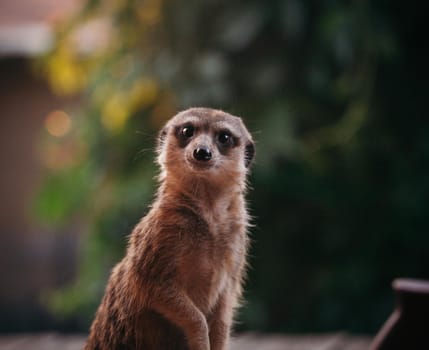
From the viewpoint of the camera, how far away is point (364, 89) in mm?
5898

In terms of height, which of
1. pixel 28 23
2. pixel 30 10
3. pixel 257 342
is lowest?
pixel 257 342

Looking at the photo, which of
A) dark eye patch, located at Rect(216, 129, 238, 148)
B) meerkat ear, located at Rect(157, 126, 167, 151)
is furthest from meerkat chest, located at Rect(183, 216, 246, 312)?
meerkat ear, located at Rect(157, 126, 167, 151)

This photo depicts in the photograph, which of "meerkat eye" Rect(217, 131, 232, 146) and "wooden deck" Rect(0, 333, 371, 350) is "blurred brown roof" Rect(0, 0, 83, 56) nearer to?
"wooden deck" Rect(0, 333, 371, 350)

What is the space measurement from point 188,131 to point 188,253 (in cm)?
53

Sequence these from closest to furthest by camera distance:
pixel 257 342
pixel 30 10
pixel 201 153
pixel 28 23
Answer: pixel 201 153
pixel 257 342
pixel 28 23
pixel 30 10

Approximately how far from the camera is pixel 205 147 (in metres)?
2.84

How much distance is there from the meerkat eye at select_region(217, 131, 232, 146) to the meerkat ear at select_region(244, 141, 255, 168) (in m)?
0.13

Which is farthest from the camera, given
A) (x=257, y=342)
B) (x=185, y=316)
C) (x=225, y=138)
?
(x=257, y=342)

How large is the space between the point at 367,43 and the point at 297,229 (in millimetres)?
1581

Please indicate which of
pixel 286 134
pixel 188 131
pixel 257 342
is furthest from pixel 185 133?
pixel 286 134

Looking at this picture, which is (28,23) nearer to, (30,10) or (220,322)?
(30,10)

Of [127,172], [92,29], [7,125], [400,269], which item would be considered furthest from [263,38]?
[7,125]

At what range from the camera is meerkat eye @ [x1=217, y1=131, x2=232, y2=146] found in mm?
3000

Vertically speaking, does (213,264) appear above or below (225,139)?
below
